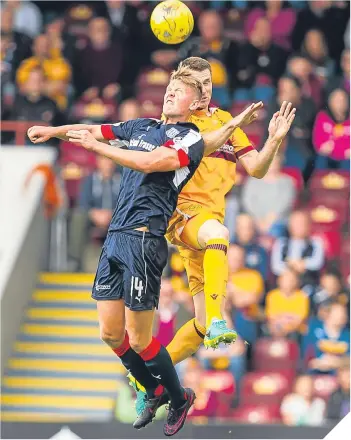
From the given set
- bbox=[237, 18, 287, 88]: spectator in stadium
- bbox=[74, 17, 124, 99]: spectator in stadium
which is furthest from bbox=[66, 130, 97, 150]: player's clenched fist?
bbox=[74, 17, 124, 99]: spectator in stadium

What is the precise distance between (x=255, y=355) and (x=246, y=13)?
510 cm

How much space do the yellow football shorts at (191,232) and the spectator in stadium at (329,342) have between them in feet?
15.8

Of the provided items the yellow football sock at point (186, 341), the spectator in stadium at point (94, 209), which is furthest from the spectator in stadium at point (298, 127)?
the yellow football sock at point (186, 341)

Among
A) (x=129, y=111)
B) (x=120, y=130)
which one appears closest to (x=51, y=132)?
(x=120, y=130)

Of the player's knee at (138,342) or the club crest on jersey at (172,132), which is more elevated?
the club crest on jersey at (172,132)

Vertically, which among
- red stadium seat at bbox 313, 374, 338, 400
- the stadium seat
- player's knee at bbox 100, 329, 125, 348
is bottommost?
red stadium seat at bbox 313, 374, 338, 400

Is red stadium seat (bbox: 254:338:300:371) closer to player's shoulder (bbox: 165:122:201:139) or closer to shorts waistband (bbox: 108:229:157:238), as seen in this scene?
shorts waistband (bbox: 108:229:157:238)

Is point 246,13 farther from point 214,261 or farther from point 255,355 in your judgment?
point 214,261

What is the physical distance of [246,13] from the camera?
1814cm

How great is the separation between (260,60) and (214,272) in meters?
7.87

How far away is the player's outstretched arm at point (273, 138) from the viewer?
9734mm

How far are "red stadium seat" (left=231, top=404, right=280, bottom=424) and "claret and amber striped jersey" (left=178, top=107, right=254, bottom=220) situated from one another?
4.82 m

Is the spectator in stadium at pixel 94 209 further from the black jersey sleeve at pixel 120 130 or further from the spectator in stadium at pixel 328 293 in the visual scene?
the black jersey sleeve at pixel 120 130

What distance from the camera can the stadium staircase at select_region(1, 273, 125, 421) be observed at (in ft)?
49.6
